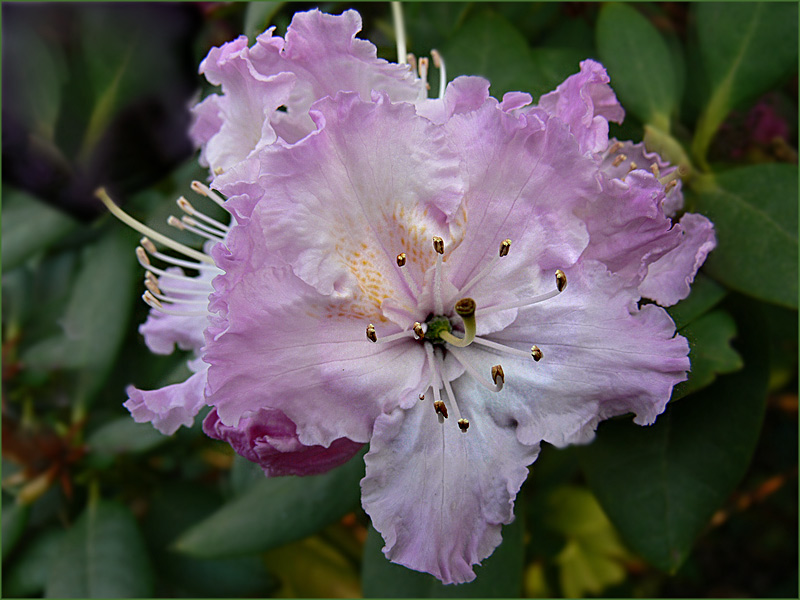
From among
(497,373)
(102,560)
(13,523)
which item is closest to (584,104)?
(497,373)

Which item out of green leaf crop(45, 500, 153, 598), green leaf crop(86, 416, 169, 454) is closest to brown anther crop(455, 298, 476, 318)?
green leaf crop(86, 416, 169, 454)

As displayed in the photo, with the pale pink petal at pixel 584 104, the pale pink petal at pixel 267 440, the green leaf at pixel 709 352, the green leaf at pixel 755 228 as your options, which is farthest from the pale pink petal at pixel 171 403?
the green leaf at pixel 755 228

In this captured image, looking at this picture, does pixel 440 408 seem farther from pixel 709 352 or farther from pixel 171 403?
pixel 709 352

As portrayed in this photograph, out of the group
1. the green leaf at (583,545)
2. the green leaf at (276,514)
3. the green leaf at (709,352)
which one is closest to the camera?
the green leaf at (709,352)

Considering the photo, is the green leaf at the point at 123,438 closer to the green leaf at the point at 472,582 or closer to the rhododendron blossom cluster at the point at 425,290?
the green leaf at the point at 472,582

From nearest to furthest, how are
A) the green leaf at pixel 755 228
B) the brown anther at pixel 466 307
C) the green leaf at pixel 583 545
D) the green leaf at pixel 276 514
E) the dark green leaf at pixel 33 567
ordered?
the brown anther at pixel 466 307
the green leaf at pixel 755 228
the green leaf at pixel 276 514
the dark green leaf at pixel 33 567
the green leaf at pixel 583 545

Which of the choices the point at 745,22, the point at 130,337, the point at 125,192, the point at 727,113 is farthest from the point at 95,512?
the point at 745,22

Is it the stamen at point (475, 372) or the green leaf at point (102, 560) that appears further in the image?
the green leaf at point (102, 560)

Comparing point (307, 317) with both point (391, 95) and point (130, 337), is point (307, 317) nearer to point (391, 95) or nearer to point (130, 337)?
point (391, 95)

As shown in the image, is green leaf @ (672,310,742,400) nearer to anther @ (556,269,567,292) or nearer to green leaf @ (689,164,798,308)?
green leaf @ (689,164,798,308)
